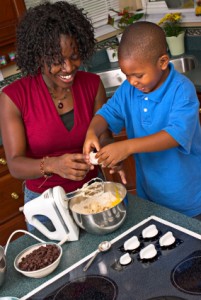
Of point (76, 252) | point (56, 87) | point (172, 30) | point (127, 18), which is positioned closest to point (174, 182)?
point (76, 252)

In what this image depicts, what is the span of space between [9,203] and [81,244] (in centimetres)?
155

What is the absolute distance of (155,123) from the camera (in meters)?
1.50

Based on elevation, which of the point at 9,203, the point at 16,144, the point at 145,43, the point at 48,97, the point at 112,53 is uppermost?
the point at 145,43

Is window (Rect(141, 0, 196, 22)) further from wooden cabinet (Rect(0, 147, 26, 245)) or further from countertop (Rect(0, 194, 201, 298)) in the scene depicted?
countertop (Rect(0, 194, 201, 298))

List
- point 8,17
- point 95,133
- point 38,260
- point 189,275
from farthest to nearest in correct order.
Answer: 1. point 8,17
2. point 95,133
3. point 38,260
4. point 189,275

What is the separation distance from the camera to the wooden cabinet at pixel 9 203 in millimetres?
2812

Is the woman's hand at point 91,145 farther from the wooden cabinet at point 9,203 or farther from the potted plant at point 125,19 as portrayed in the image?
the potted plant at point 125,19

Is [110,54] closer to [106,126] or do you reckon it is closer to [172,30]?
[172,30]

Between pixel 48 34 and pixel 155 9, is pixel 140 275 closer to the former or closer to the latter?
pixel 48 34

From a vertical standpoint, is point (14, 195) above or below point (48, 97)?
below

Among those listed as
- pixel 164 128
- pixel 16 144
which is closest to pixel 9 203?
pixel 16 144

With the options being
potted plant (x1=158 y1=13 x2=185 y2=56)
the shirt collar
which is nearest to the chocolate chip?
the shirt collar

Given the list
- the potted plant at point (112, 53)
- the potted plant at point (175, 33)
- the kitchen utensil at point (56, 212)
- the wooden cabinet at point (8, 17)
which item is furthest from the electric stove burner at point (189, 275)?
the potted plant at point (112, 53)

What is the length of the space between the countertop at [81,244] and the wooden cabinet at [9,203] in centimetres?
133
